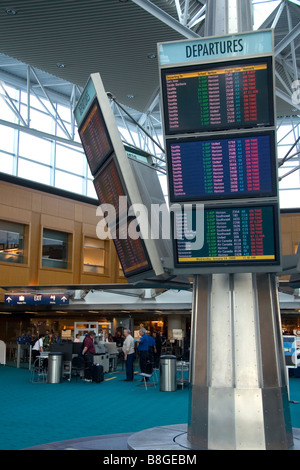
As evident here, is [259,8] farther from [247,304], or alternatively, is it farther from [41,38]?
[247,304]

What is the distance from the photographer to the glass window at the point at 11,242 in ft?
82.8

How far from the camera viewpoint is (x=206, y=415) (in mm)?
6094

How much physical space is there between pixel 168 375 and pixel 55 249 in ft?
51.9

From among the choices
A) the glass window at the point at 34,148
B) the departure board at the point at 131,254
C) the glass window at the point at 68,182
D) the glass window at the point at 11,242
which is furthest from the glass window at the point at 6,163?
the departure board at the point at 131,254

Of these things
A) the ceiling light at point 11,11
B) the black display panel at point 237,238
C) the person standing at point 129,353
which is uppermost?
the ceiling light at point 11,11

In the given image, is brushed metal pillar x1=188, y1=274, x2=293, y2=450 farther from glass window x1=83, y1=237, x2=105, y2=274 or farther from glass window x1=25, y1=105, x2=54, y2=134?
glass window x1=25, y1=105, x2=54, y2=134

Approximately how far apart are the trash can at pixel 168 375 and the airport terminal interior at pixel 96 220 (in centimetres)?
5

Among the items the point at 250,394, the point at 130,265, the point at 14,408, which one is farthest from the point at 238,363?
the point at 14,408

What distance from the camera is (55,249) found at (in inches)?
1109

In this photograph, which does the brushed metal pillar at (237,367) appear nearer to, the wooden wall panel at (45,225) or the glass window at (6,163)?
the wooden wall panel at (45,225)

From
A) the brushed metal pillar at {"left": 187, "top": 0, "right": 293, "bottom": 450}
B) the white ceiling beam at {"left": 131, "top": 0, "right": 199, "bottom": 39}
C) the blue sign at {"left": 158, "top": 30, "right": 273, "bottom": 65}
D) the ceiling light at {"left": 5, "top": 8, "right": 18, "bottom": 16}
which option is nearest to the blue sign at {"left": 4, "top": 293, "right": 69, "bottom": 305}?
the ceiling light at {"left": 5, "top": 8, "right": 18, "bottom": 16}

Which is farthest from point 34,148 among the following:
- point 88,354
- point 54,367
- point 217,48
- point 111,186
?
point 217,48

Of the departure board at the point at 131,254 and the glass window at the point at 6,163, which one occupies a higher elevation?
the glass window at the point at 6,163

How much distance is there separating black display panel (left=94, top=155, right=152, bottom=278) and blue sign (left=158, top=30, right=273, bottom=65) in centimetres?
157
